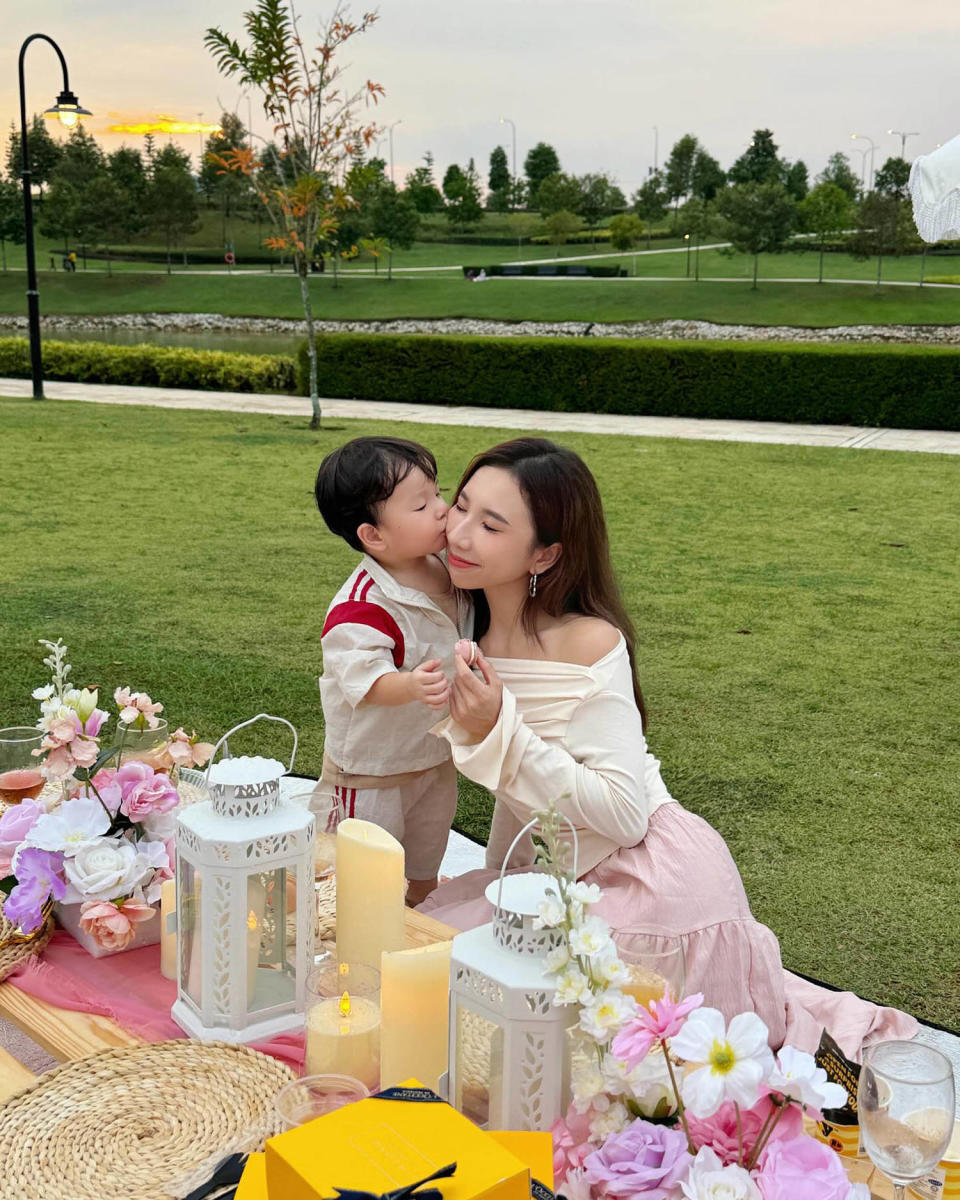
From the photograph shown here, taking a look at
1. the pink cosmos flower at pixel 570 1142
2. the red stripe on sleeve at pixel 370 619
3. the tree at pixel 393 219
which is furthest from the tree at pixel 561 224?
the pink cosmos flower at pixel 570 1142

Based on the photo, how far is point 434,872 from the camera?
277cm

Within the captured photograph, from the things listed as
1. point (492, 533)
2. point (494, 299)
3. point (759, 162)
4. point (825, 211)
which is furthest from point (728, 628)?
point (759, 162)

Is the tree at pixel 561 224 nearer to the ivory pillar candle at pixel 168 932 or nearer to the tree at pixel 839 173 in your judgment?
the tree at pixel 839 173

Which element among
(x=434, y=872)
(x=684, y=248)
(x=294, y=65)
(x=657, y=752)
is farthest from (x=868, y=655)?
(x=684, y=248)

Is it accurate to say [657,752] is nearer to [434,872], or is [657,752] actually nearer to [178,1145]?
[434,872]

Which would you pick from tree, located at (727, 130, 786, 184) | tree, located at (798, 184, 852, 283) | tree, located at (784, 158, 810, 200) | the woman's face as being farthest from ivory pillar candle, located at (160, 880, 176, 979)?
tree, located at (784, 158, 810, 200)

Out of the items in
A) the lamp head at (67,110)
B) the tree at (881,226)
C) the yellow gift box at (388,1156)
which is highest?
the tree at (881,226)

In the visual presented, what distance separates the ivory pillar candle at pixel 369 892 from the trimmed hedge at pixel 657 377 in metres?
12.9

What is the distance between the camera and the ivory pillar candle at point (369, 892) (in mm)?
1827

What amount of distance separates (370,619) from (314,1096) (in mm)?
1151

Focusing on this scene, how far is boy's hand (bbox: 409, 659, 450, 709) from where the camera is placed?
2.12 metres

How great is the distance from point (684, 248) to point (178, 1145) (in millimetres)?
72000

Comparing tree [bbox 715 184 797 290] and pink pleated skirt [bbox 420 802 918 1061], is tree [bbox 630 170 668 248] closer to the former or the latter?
tree [bbox 715 184 797 290]

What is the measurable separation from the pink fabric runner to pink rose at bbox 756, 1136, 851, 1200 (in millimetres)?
761
